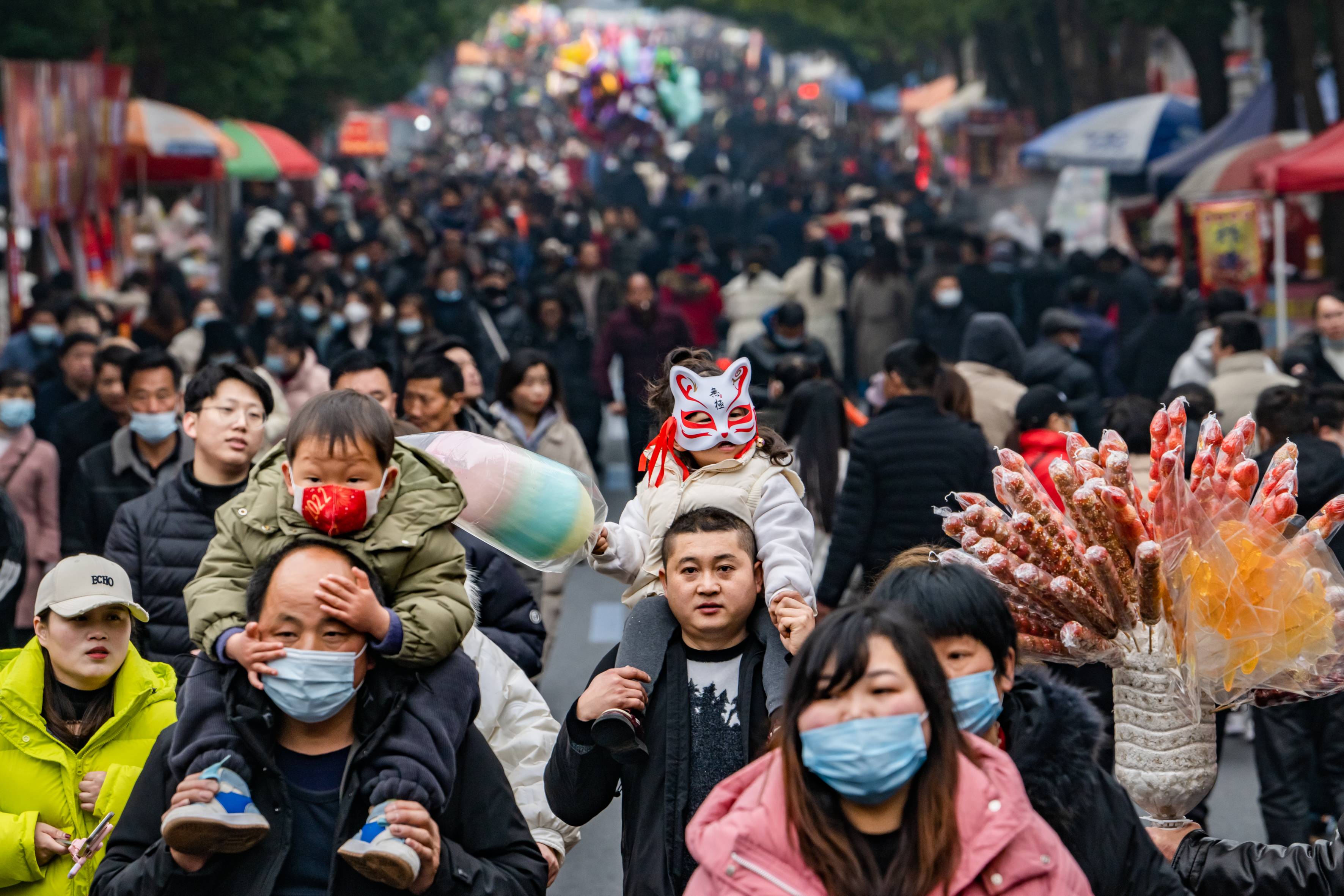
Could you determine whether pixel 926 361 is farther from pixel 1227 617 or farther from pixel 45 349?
pixel 45 349

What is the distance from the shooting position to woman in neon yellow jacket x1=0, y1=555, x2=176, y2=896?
4383 millimetres

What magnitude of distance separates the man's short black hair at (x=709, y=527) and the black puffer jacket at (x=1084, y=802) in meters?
0.95

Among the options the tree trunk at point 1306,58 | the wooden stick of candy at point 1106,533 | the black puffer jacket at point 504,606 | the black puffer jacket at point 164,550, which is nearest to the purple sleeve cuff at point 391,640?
the wooden stick of candy at point 1106,533

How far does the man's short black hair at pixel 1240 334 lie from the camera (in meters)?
9.73

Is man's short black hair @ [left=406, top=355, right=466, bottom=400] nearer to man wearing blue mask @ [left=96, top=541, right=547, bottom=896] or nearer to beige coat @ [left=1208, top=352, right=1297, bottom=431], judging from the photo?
man wearing blue mask @ [left=96, top=541, right=547, bottom=896]

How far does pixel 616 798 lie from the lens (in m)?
6.78

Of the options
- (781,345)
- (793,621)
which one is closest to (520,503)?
(793,621)

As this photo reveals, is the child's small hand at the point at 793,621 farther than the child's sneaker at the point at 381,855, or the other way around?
the child's small hand at the point at 793,621

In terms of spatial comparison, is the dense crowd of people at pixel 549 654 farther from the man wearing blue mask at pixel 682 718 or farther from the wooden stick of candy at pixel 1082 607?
the wooden stick of candy at pixel 1082 607

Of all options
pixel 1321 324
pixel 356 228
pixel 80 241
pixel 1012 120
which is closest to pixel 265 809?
pixel 1321 324

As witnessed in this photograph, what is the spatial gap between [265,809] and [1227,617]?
195cm

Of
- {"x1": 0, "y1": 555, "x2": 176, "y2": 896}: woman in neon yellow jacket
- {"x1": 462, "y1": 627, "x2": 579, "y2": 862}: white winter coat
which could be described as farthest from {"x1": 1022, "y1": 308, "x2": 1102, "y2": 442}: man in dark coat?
{"x1": 0, "y1": 555, "x2": 176, "y2": 896}: woman in neon yellow jacket

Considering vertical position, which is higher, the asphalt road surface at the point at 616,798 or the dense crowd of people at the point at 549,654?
the dense crowd of people at the point at 549,654

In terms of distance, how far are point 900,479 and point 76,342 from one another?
4.92 meters
